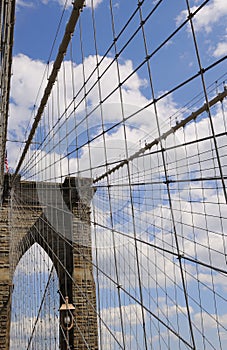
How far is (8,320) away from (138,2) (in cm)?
591

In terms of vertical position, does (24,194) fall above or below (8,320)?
above

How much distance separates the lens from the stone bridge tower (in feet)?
23.0

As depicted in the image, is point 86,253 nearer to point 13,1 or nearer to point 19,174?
point 19,174

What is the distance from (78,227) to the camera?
7.51 m

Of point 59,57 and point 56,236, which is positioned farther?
point 56,236

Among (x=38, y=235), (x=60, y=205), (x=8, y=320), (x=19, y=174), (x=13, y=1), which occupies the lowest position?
(x=8, y=320)

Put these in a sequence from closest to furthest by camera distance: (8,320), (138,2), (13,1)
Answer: (138,2) < (13,1) < (8,320)

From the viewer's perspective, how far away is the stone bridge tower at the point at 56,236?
23.0 feet

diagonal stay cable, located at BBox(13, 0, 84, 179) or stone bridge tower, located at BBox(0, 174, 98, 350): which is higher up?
diagonal stay cable, located at BBox(13, 0, 84, 179)

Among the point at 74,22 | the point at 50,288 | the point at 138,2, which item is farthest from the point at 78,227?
the point at 138,2

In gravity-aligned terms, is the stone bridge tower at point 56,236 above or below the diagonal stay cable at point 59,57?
below

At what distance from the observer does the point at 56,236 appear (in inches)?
315

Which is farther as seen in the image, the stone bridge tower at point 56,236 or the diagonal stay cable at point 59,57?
the stone bridge tower at point 56,236

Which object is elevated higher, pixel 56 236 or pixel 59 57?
pixel 59 57
